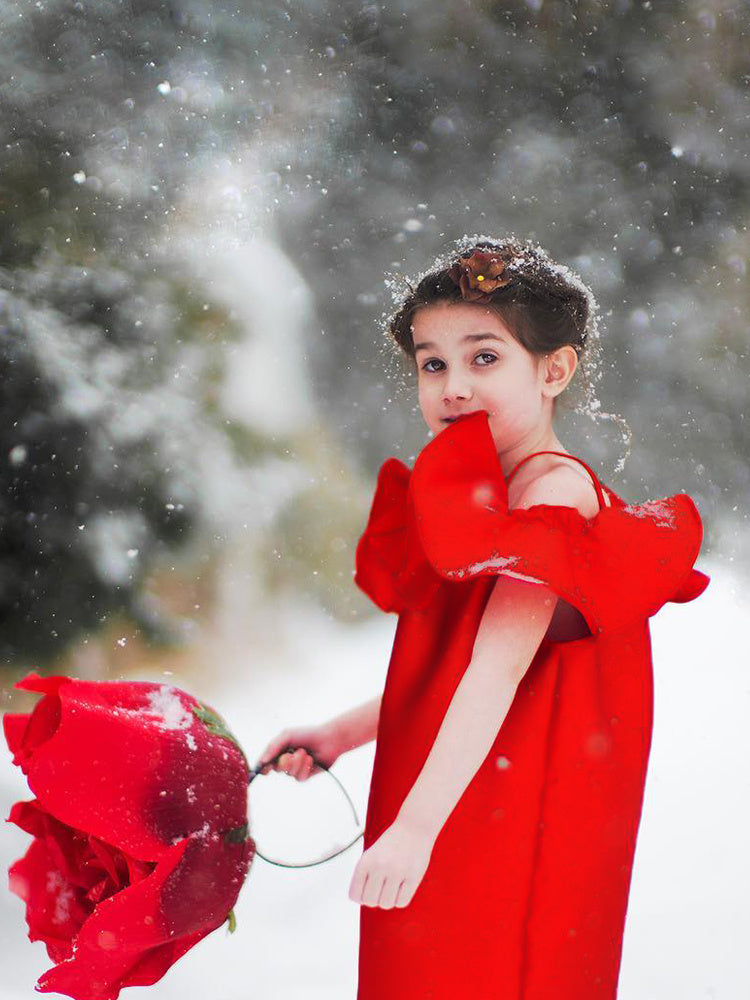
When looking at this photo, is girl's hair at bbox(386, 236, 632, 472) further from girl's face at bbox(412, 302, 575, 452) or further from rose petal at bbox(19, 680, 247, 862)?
rose petal at bbox(19, 680, 247, 862)

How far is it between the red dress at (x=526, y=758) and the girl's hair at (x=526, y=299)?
61 millimetres

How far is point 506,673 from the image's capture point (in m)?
0.43

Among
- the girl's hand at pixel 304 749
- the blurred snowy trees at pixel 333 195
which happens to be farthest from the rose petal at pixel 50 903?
the blurred snowy trees at pixel 333 195

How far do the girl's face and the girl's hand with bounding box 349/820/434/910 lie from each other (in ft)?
0.66

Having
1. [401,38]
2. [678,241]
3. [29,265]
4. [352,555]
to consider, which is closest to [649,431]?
[678,241]

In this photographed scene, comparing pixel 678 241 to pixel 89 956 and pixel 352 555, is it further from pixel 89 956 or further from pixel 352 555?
pixel 89 956

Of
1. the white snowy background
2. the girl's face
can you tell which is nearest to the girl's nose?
the girl's face

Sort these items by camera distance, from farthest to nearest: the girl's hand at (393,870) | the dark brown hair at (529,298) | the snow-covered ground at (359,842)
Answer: the snow-covered ground at (359,842)
the dark brown hair at (529,298)
the girl's hand at (393,870)

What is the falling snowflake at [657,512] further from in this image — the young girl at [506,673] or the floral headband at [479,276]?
the floral headband at [479,276]

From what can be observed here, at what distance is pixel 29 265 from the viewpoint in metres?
0.77

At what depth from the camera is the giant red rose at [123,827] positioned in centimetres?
42

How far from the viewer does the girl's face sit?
50 cm

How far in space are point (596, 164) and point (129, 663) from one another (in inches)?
21.4

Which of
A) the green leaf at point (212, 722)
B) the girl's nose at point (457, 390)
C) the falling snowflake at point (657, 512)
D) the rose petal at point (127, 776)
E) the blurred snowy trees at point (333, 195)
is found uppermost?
the blurred snowy trees at point (333, 195)
